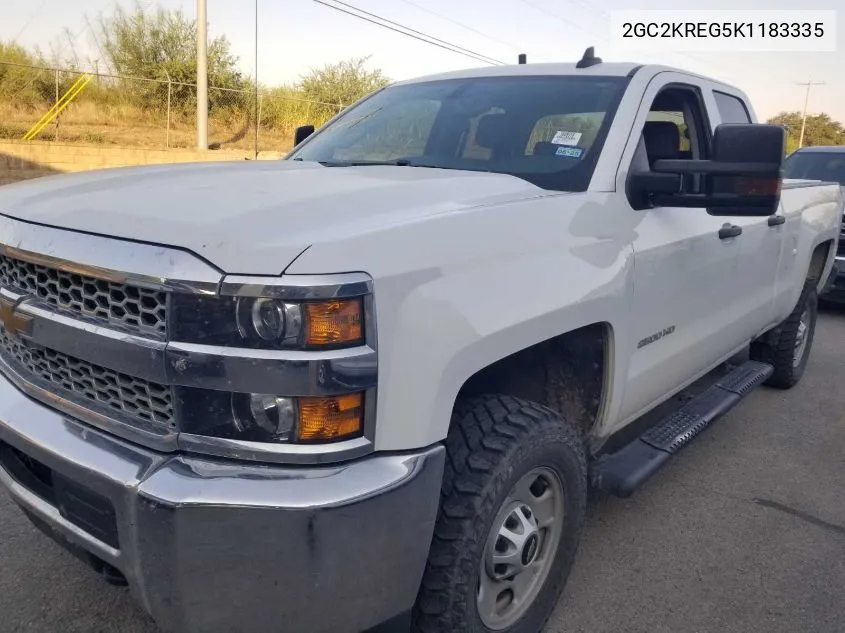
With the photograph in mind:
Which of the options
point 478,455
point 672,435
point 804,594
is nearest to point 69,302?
point 478,455

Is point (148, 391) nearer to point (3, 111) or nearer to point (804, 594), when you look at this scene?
point (804, 594)

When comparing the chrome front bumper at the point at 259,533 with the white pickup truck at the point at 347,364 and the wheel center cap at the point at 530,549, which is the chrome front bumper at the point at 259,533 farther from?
the wheel center cap at the point at 530,549

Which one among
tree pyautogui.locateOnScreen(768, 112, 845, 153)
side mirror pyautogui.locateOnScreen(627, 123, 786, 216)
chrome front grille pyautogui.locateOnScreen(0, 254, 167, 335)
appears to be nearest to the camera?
chrome front grille pyautogui.locateOnScreen(0, 254, 167, 335)

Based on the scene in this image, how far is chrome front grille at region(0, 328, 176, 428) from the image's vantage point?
5.74 feet

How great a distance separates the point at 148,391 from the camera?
1.75 meters

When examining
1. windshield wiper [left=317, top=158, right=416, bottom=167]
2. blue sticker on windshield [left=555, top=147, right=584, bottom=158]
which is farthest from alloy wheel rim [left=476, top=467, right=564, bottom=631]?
windshield wiper [left=317, top=158, right=416, bottom=167]

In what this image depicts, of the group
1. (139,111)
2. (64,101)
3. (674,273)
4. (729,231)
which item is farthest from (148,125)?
(674,273)

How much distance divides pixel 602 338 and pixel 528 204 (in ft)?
2.00

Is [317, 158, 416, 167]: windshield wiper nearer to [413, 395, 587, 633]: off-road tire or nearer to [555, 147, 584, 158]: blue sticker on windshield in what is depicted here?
[555, 147, 584, 158]: blue sticker on windshield

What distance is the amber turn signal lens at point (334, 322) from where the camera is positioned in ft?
5.32

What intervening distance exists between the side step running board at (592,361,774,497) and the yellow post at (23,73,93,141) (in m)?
20.0

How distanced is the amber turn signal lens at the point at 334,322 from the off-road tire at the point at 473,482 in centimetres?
54

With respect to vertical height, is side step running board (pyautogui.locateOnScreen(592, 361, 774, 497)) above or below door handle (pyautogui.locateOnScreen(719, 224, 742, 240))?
below

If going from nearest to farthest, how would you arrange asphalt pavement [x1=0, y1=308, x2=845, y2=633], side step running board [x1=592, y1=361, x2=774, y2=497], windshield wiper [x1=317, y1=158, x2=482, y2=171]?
asphalt pavement [x1=0, y1=308, x2=845, y2=633] → side step running board [x1=592, y1=361, x2=774, y2=497] → windshield wiper [x1=317, y1=158, x2=482, y2=171]
